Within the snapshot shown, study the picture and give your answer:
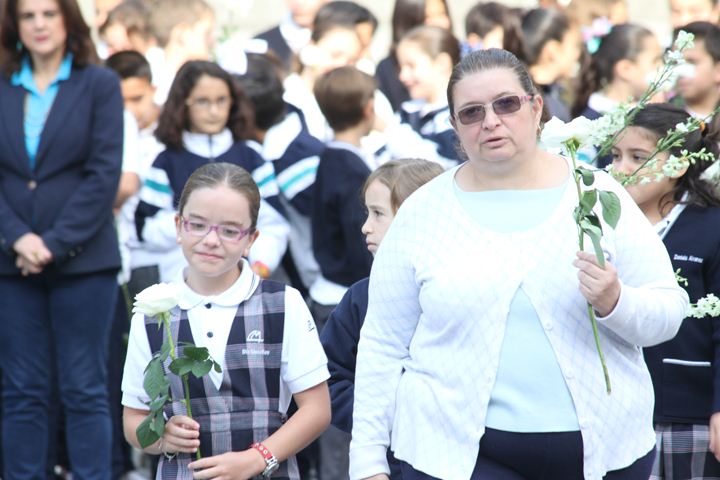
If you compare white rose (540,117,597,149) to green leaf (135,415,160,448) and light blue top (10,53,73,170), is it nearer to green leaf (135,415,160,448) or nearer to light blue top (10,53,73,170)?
green leaf (135,415,160,448)

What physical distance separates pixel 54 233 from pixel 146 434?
89.8 inches

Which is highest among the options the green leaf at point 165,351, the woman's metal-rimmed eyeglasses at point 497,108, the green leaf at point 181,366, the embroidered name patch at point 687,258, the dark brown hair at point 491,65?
the dark brown hair at point 491,65

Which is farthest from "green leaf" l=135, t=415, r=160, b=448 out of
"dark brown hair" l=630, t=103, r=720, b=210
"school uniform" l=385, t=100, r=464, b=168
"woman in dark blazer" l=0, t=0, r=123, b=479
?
"school uniform" l=385, t=100, r=464, b=168

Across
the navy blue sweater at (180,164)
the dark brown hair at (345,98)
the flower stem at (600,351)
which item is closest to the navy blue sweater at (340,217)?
the dark brown hair at (345,98)

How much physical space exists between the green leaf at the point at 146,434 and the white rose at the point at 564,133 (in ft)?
4.56

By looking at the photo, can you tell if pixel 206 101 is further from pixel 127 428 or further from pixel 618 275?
pixel 618 275

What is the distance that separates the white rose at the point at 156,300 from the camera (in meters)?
3.68

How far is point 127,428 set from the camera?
399 centimetres

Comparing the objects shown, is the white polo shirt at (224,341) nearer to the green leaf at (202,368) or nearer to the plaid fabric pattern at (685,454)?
the green leaf at (202,368)

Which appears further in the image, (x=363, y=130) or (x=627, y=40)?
(x=627, y=40)

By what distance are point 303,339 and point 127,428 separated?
2.01 ft

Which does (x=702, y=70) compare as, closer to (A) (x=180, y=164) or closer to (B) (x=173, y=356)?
(A) (x=180, y=164)

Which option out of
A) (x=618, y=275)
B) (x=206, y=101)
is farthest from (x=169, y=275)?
(x=618, y=275)

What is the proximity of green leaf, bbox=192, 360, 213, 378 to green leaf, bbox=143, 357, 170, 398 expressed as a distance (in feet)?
0.30
